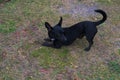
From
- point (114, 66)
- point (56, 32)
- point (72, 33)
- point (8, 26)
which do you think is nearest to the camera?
point (114, 66)

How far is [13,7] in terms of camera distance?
7.39 m

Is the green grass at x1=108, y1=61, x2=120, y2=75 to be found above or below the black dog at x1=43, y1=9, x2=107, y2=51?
below

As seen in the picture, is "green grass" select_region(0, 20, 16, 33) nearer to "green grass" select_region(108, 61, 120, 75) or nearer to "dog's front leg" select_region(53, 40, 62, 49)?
"dog's front leg" select_region(53, 40, 62, 49)

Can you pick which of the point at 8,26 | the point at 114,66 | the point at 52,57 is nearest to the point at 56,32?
the point at 52,57

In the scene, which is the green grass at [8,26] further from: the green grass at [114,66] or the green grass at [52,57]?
the green grass at [114,66]

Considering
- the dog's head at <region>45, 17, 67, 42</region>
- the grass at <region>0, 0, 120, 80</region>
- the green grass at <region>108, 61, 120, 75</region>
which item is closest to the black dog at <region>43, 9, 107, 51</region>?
the dog's head at <region>45, 17, 67, 42</region>

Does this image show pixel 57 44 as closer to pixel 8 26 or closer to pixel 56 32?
pixel 56 32

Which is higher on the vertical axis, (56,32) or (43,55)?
(56,32)

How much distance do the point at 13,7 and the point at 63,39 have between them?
205cm

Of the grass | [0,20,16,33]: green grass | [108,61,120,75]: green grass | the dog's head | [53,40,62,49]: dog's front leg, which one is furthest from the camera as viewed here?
[0,20,16,33]: green grass

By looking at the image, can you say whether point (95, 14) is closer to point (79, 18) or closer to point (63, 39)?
point (79, 18)

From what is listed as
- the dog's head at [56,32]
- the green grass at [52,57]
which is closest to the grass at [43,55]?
the green grass at [52,57]

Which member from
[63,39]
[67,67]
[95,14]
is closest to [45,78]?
[67,67]

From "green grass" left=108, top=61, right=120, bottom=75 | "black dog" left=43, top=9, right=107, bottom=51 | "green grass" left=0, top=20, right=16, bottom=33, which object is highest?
"black dog" left=43, top=9, right=107, bottom=51
